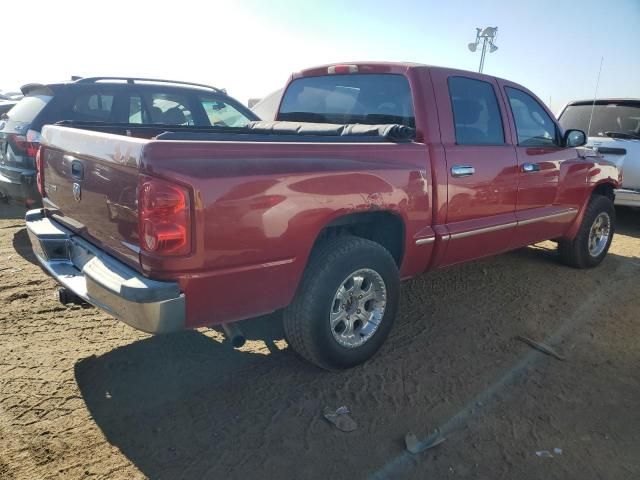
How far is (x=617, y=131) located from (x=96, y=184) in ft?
23.9

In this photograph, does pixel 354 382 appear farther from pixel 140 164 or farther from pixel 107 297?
pixel 140 164

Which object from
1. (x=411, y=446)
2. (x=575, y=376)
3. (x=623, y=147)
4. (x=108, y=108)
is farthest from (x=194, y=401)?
(x=623, y=147)

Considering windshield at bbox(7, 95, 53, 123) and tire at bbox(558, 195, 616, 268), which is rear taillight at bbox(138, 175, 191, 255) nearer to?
windshield at bbox(7, 95, 53, 123)

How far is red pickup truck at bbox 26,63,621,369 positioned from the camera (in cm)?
218

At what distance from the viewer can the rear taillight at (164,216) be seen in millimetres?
2105

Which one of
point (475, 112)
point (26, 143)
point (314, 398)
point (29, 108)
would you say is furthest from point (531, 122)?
point (29, 108)

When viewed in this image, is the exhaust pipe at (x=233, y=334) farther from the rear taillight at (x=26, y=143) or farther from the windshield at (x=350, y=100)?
the rear taillight at (x=26, y=143)

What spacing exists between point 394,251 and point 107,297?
178 cm

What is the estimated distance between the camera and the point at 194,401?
269cm

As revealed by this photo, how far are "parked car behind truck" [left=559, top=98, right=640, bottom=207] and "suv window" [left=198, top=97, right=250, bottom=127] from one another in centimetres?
474

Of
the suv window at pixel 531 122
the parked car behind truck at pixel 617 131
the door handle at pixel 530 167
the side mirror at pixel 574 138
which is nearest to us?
the door handle at pixel 530 167

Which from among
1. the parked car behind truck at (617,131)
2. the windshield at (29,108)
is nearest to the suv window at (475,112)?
the parked car behind truck at (617,131)

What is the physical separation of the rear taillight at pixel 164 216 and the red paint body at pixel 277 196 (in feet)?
0.12

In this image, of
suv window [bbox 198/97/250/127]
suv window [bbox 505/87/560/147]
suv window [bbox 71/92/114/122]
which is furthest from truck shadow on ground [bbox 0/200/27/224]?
suv window [bbox 505/87/560/147]
